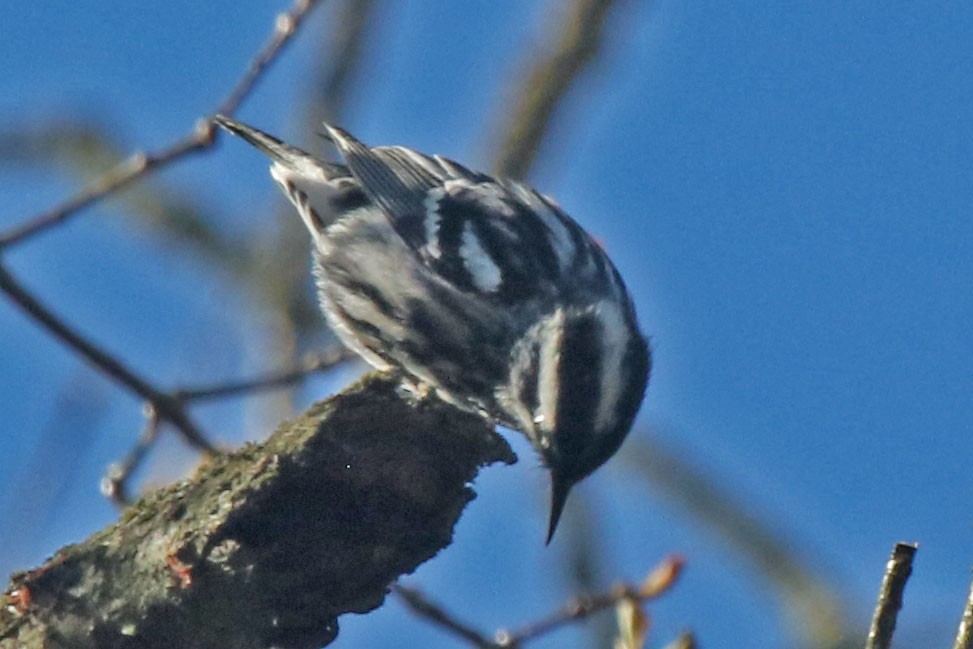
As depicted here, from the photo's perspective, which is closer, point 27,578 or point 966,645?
point 966,645

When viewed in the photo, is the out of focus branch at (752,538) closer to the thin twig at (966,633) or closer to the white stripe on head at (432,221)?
the white stripe on head at (432,221)

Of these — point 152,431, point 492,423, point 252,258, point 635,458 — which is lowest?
point 492,423

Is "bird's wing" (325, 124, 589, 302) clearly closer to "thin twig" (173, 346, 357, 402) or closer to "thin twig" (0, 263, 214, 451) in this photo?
"thin twig" (173, 346, 357, 402)

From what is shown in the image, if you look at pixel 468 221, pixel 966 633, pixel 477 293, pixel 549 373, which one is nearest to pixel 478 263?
pixel 477 293

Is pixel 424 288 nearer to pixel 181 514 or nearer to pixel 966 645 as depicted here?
pixel 181 514

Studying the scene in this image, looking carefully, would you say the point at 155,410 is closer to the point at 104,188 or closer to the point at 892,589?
the point at 104,188

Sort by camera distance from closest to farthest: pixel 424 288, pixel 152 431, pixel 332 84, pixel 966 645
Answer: pixel 966 645 < pixel 152 431 < pixel 424 288 < pixel 332 84

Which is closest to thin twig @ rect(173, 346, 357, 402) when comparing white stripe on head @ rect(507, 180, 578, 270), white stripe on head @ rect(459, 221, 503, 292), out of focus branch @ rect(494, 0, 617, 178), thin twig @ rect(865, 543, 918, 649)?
white stripe on head @ rect(459, 221, 503, 292)

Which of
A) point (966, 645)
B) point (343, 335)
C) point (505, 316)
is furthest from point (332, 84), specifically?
point (966, 645)
